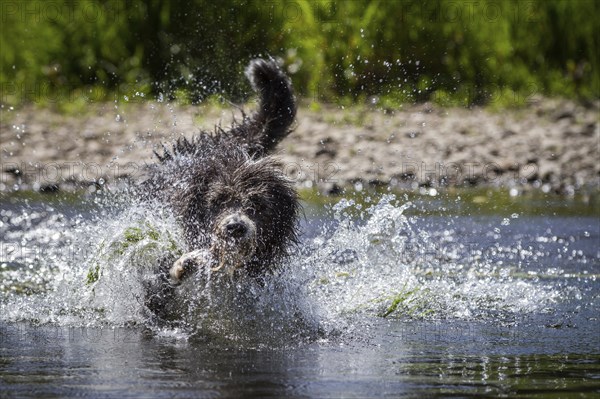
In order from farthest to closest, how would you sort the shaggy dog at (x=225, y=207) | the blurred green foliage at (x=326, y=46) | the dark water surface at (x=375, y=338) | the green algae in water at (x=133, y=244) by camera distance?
the blurred green foliage at (x=326, y=46)
the green algae in water at (x=133, y=244)
the shaggy dog at (x=225, y=207)
the dark water surface at (x=375, y=338)

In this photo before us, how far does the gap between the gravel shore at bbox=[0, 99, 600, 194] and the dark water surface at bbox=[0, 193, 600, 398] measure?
3.51 m

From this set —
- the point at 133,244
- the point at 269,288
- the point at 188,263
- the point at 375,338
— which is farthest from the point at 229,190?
the point at 375,338

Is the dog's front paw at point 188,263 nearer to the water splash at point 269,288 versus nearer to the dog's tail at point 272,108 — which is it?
the water splash at point 269,288

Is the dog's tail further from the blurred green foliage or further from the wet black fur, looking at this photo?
the blurred green foliage

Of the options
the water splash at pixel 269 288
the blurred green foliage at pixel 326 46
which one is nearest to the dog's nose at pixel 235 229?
the water splash at pixel 269 288

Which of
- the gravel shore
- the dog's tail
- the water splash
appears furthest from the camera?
the gravel shore

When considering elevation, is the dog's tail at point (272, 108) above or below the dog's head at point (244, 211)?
above

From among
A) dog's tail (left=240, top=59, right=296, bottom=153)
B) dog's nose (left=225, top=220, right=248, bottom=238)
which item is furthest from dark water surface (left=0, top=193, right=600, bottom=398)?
dog's tail (left=240, top=59, right=296, bottom=153)

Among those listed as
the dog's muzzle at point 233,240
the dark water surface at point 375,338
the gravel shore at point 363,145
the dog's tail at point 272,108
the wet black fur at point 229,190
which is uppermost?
the gravel shore at point 363,145

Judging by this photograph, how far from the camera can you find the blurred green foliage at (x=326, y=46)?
595 inches

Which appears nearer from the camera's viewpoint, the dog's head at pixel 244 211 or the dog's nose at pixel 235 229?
the dog's nose at pixel 235 229

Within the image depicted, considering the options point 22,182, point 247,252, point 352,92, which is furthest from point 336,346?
point 352,92

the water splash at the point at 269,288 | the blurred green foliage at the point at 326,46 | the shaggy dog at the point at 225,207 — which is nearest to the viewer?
the shaggy dog at the point at 225,207

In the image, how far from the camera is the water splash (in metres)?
6.73
